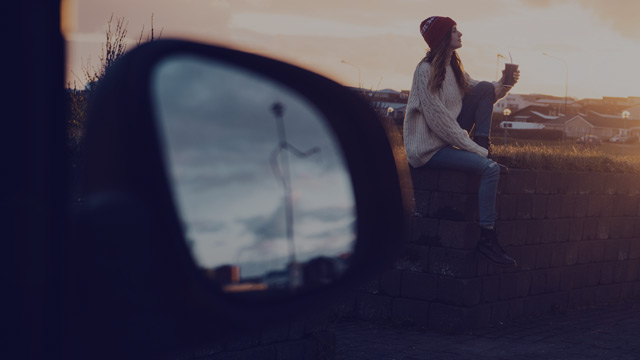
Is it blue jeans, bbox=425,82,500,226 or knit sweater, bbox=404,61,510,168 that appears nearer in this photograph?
knit sweater, bbox=404,61,510,168

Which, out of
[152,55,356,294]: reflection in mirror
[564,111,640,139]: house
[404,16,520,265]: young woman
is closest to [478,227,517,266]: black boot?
[404,16,520,265]: young woman

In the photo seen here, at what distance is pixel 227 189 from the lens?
1073 millimetres

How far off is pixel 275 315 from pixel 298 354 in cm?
424

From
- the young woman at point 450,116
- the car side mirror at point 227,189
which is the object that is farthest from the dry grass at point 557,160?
the car side mirror at point 227,189

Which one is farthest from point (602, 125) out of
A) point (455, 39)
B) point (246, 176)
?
point (246, 176)

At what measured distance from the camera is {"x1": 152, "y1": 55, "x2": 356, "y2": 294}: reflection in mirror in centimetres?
100

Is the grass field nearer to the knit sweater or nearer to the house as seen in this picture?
the knit sweater

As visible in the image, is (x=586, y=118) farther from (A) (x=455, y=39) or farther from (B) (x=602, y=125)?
→ (A) (x=455, y=39)

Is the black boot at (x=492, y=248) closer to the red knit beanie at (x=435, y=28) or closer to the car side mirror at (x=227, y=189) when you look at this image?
the red knit beanie at (x=435, y=28)

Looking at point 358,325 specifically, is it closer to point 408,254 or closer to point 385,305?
point 385,305

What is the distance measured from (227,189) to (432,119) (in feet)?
18.8

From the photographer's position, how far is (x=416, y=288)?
285 inches

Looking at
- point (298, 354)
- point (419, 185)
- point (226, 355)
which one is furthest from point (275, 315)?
point (419, 185)

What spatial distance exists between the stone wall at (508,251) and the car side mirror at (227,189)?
503 centimetres
